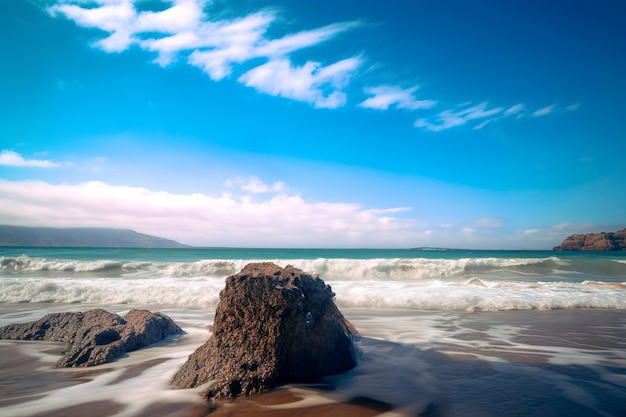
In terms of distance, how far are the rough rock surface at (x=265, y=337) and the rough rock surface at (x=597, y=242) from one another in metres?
88.7

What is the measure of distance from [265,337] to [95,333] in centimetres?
252

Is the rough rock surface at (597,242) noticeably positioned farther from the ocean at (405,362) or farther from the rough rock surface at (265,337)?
the rough rock surface at (265,337)

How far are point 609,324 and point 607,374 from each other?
3523mm

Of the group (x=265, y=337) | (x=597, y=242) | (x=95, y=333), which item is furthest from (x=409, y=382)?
(x=597, y=242)

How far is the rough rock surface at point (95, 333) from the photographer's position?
3.99 metres

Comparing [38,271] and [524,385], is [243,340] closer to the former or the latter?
[524,385]

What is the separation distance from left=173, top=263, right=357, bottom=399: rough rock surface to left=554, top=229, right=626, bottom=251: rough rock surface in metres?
88.7

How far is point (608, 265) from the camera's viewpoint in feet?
64.5

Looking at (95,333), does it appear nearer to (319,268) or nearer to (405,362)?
(405,362)

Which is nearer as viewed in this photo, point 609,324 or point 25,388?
point 25,388

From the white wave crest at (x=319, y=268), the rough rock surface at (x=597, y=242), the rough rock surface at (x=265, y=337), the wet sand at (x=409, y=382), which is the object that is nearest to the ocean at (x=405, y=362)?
the wet sand at (x=409, y=382)

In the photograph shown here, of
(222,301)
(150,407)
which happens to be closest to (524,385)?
(222,301)

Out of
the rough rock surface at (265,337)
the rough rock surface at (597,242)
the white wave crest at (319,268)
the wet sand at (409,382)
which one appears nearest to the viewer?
the wet sand at (409,382)

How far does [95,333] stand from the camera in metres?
4.29
